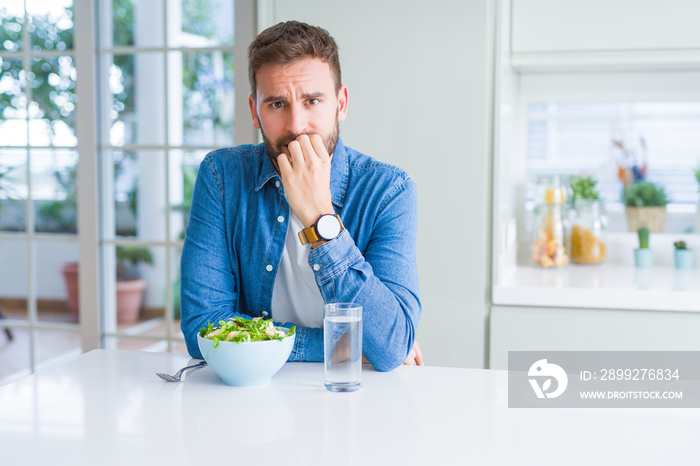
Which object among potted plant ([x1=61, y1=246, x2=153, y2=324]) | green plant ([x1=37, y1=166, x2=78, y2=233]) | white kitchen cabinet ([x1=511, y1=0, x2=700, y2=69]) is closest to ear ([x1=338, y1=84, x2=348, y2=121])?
white kitchen cabinet ([x1=511, y1=0, x2=700, y2=69])

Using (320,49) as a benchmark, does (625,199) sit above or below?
below

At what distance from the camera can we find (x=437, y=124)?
2191 millimetres

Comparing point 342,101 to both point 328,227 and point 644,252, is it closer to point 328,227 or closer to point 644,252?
point 328,227

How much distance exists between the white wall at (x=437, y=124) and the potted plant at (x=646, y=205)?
873 millimetres

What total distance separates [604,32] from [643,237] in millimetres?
819

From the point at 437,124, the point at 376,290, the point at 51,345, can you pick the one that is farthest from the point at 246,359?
the point at 51,345

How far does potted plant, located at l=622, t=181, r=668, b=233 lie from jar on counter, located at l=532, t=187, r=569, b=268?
0.32 metres

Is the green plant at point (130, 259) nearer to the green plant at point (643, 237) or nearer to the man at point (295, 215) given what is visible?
the green plant at point (643, 237)

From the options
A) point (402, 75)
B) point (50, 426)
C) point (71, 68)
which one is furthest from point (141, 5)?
point (50, 426)

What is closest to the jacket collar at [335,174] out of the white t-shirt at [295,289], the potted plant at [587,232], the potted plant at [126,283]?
the white t-shirt at [295,289]

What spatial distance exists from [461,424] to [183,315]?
68cm

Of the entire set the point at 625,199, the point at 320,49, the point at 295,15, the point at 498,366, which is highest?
the point at 295,15

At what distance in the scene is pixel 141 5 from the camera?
5.57m

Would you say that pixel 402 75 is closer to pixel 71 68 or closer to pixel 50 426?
pixel 50 426
